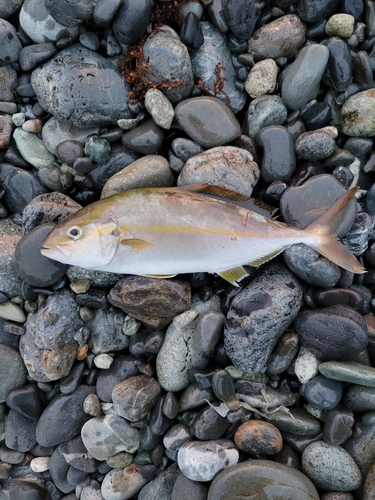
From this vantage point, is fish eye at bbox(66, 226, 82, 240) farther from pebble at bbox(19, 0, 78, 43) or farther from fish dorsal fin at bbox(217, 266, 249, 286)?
pebble at bbox(19, 0, 78, 43)

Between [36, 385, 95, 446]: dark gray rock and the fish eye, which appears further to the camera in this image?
[36, 385, 95, 446]: dark gray rock

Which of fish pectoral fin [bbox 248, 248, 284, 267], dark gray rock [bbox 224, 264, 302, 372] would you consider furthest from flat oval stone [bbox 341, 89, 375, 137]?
dark gray rock [bbox 224, 264, 302, 372]

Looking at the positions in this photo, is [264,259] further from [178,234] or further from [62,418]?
[62,418]

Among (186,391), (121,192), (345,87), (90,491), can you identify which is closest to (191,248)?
(121,192)

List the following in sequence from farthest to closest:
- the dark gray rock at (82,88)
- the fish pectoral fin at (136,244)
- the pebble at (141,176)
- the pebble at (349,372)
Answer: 1. the dark gray rock at (82,88)
2. the pebble at (141,176)
3. the pebble at (349,372)
4. the fish pectoral fin at (136,244)

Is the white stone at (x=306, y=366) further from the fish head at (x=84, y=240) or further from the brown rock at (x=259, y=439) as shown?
the fish head at (x=84, y=240)

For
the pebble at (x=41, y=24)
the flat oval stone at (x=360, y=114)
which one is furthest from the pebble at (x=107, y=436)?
the pebble at (x=41, y=24)
